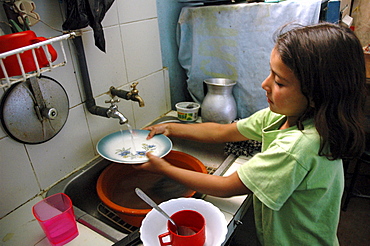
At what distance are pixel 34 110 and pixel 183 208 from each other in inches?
22.1

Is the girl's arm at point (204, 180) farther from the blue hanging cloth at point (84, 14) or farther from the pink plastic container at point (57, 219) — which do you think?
the blue hanging cloth at point (84, 14)

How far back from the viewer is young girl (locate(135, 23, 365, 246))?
2.21 ft

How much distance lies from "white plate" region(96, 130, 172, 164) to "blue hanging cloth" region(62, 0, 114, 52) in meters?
0.41

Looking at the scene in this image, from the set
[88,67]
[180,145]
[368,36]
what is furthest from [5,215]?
[368,36]

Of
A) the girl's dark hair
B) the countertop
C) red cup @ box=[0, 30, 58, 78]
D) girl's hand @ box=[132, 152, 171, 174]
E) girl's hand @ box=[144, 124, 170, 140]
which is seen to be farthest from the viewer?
girl's hand @ box=[144, 124, 170, 140]

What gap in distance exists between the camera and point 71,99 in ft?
3.24

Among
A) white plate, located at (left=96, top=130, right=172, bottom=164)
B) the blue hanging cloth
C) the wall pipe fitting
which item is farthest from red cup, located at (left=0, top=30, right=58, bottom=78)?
white plate, located at (left=96, top=130, right=172, bottom=164)

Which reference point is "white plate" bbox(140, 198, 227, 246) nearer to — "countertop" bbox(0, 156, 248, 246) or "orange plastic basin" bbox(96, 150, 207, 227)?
"countertop" bbox(0, 156, 248, 246)

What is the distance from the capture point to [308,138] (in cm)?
72

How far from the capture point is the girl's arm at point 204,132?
112 cm

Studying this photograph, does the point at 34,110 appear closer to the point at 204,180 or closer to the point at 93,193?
the point at 93,193

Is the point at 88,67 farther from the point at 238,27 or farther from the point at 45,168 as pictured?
the point at 238,27

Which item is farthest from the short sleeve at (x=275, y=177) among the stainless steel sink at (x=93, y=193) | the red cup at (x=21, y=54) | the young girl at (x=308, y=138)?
the red cup at (x=21, y=54)

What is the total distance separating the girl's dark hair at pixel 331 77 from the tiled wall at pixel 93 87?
68 cm
